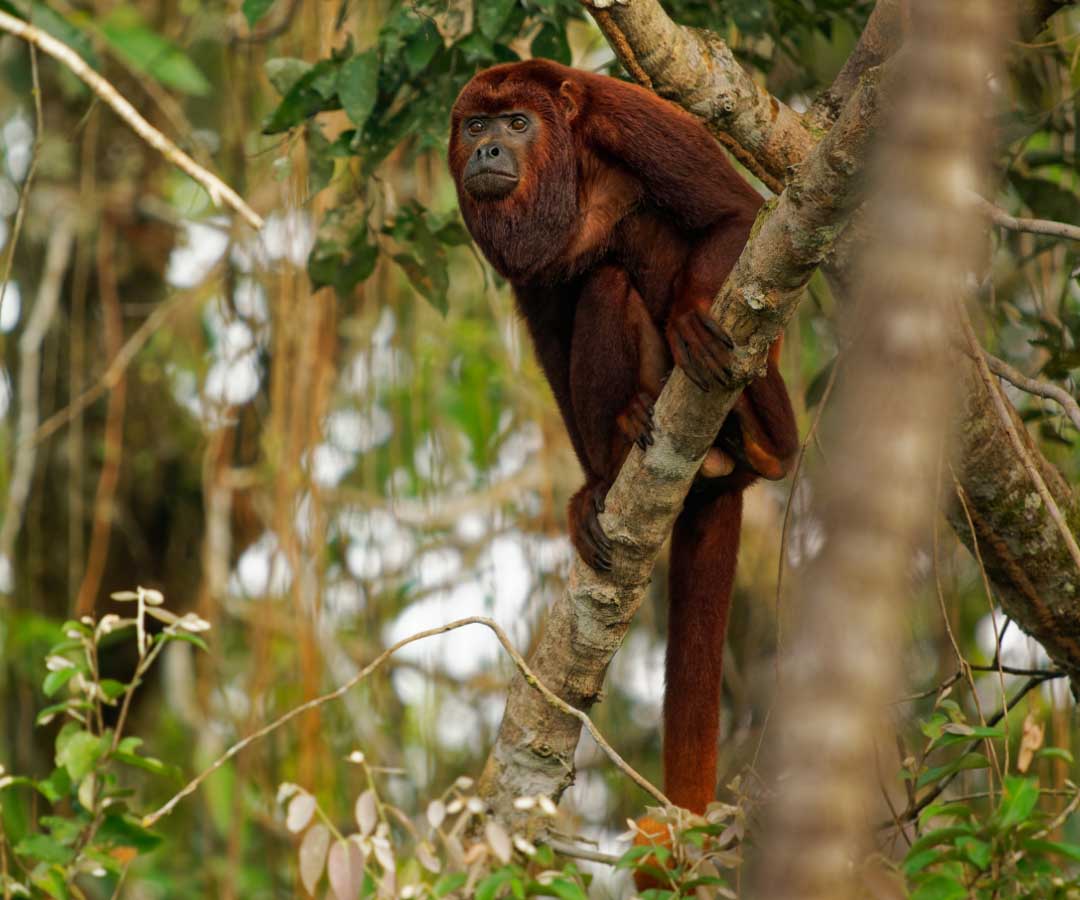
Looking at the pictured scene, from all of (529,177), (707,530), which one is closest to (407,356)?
(529,177)

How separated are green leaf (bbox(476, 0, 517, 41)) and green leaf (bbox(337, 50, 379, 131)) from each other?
273mm

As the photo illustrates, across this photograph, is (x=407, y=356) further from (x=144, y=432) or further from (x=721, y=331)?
(x=721, y=331)

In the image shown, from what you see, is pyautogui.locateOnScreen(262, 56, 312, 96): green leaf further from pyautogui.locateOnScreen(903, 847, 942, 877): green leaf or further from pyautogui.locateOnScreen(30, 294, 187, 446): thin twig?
pyautogui.locateOnScreen(903, 847, 942, 877): green leaf

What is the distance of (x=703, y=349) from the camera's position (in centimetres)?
203

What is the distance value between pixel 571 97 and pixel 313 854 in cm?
172

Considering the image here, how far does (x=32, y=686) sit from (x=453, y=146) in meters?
2.71

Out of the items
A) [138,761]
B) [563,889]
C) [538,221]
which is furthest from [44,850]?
[538,221]

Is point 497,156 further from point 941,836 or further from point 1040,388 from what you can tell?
point 941,836

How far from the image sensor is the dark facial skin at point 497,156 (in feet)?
9.34

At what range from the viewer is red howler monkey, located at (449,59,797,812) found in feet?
8.48

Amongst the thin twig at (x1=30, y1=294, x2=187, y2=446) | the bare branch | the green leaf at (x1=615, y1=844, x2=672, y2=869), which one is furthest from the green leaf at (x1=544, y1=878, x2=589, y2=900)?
the thin twig at (x1=30, y1=294, x2=187, y2=446)

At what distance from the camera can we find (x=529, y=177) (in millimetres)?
2844

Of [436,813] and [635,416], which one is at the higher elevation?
[635,416]

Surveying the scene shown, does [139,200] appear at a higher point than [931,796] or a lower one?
higher
